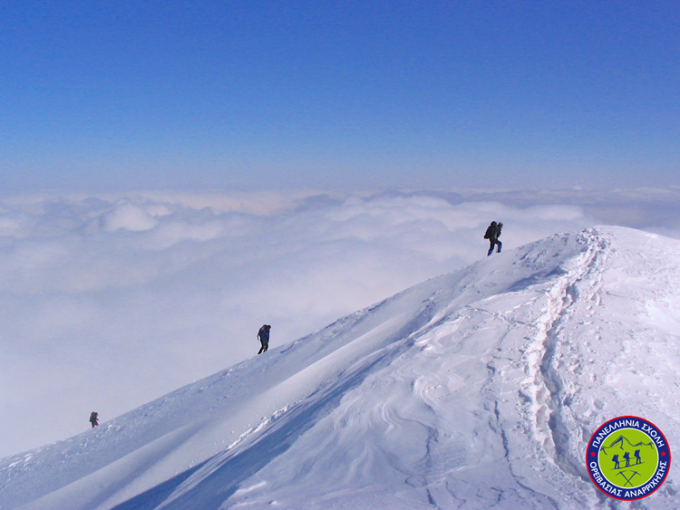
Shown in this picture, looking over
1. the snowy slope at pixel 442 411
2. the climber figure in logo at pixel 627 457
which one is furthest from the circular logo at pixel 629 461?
the snowy slope at pixel 442 411

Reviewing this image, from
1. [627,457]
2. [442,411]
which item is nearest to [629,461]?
[627,457]

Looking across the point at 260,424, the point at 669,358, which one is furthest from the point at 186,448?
the point at 669,358

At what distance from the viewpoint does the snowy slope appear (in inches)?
263

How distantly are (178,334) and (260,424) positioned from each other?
130 meters

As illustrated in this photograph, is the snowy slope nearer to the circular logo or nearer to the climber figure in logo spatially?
Answer: the circular logo

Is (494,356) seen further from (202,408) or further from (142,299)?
(142,299)

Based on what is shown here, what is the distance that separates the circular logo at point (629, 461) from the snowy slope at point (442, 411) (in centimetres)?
15

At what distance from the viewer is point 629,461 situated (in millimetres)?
5883

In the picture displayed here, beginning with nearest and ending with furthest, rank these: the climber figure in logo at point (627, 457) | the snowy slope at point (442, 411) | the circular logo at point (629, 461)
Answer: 1. the circular logo at point (629, 461)
2. the climber figure in logo at point (627, 457)
3. the snowy slope at point (442, 411)

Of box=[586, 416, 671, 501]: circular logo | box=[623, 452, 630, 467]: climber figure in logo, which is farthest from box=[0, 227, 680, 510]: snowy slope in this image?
box=[623, 452, 630, 467]: climber figure in logo

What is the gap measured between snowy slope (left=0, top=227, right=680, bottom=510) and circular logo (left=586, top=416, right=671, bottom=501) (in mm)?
154

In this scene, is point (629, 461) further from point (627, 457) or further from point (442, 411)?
point (442, 411)

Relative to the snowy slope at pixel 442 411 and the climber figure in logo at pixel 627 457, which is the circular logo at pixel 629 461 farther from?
the snowy slope at pixel 442 411

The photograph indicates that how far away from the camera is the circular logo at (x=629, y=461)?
5.71 m
